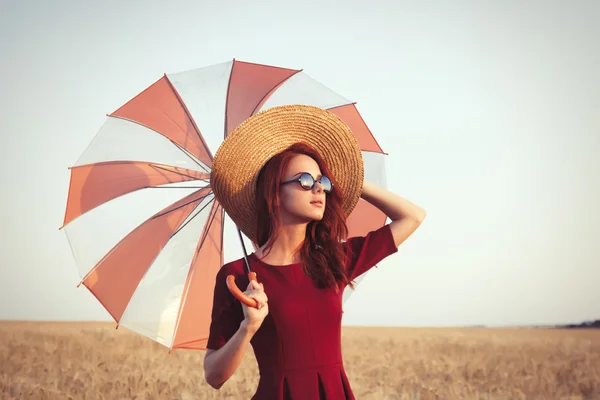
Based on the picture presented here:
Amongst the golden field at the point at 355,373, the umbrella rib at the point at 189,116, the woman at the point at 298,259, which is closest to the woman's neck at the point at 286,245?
the woman at the point at 298,259

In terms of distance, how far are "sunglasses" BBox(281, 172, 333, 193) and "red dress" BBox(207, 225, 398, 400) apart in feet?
1.27

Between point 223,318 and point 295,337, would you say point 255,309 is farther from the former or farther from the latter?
point 223,318

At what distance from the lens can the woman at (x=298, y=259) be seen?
11.2 feet

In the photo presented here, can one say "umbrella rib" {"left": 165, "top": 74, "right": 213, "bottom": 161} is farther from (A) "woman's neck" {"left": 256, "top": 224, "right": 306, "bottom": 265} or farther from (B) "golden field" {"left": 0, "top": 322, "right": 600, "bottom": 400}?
(B) "golden field" {"left": 0, "top": 322, "right": 600, "bottom": 400}

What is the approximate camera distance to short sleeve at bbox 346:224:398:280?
12.5ft

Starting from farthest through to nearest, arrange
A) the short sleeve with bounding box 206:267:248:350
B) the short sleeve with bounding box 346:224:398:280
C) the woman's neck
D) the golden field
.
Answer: the golden field, the short sleeve with bounding box 346:224:398:280, the woman's neck, the short sleeve with bounding box 206:267:248:350

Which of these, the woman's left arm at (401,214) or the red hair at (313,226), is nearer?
the red hair at (313,226)

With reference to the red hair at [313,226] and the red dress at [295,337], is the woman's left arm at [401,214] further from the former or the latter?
the red dress at [295,337]

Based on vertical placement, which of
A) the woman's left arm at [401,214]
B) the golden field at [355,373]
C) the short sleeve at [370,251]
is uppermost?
the woman's left arm at [401,214]

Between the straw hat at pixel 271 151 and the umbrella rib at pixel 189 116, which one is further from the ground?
the umbrella rib at pixel 189 116

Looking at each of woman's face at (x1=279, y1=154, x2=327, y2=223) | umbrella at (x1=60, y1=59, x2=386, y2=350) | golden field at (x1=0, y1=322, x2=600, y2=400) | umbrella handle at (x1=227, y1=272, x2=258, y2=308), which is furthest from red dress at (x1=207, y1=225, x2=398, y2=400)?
golden field at (x1=0, y1=322, x2=600, y2=400)

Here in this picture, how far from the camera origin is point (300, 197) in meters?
3.62

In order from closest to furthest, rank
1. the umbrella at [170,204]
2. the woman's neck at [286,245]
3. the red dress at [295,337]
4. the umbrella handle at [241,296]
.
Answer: the umbrella handle at [241,296]
the red dress at [295,337]
the woman's neck at [286,245]
the umbrella at [170,204]

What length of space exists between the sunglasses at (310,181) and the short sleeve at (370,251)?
1.25 feet
